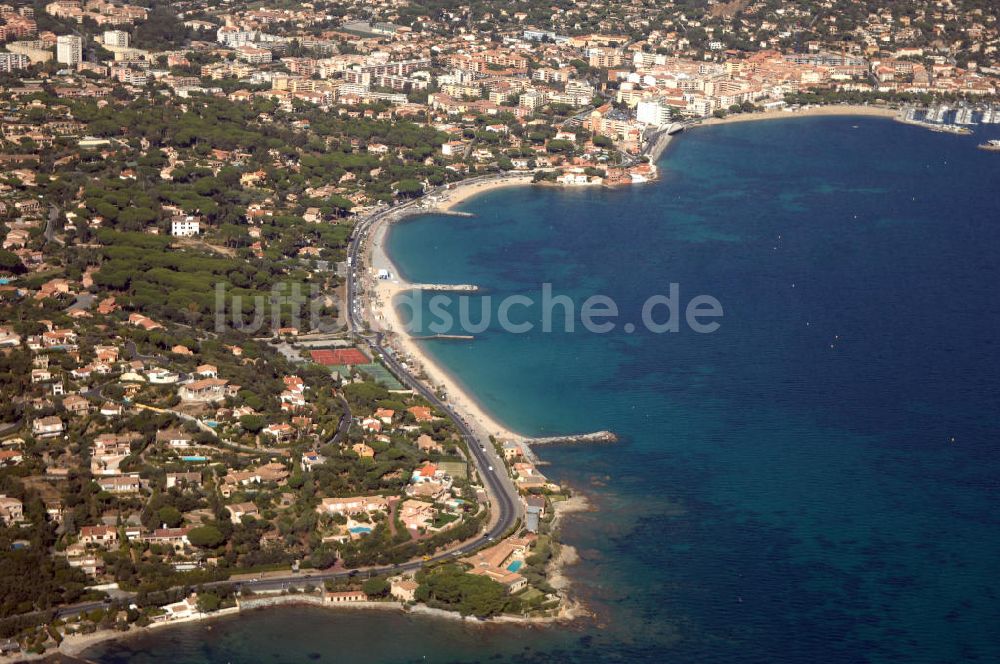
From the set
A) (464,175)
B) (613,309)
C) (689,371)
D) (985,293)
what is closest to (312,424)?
(689,371)

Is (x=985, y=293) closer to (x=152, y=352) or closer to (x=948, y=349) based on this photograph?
(x=948, y=349)

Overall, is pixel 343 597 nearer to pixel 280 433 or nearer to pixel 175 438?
pixel 280 433

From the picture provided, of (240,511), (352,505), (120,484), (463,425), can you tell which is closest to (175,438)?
(120,484)

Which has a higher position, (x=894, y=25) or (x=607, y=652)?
(x=894, y=25)

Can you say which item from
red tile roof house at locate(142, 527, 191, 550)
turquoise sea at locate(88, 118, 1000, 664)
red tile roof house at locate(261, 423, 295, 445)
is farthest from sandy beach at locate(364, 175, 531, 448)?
red tile roof house at locate(142, 527, 191, 550)

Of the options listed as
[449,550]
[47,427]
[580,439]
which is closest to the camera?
[449,550]
